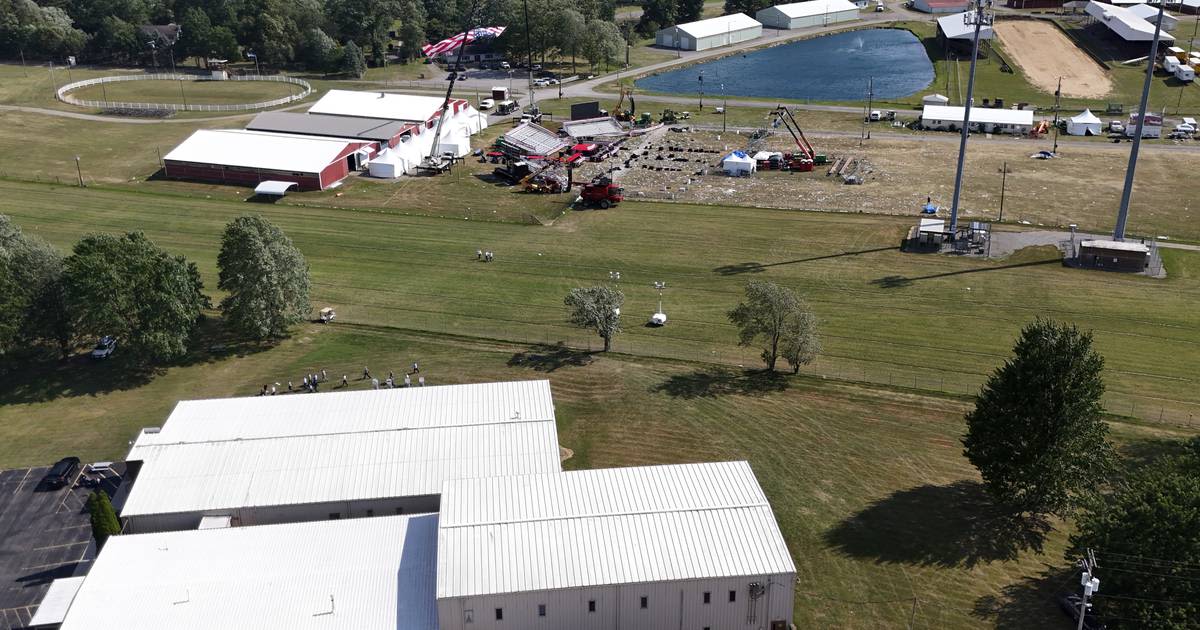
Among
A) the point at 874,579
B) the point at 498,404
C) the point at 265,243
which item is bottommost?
the point at 874,579

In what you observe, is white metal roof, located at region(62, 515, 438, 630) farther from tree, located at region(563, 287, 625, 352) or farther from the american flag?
the american flag

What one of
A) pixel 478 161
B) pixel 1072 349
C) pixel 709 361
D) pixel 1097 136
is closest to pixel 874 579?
pixel 1072 349

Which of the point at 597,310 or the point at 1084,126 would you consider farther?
the point at 1084,126

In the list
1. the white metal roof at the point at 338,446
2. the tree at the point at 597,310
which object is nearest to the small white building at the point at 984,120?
the tree at the point at 597,310

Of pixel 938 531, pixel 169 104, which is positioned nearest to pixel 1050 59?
pixel 938 531

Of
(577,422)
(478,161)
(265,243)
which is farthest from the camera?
(478,161)

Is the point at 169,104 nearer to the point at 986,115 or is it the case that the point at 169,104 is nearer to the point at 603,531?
the point at 986,115

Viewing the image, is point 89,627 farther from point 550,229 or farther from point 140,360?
point 550,229
